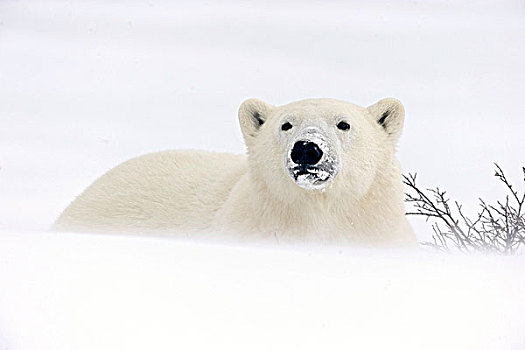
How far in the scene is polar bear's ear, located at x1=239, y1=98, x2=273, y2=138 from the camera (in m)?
3.37

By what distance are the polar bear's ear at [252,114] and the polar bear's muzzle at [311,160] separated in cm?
54

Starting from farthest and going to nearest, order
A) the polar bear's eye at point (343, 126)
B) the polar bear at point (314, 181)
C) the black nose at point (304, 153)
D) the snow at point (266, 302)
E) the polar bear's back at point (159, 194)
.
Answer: the polar bear's back at point (159, 194) < the polar bear's eye at point (343, 126) < the polar bear at point (314, 181) < the black nose at point (304, 153) < the snow at point (266, 302)

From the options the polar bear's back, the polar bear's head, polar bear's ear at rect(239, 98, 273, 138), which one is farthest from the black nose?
the polar bear's back

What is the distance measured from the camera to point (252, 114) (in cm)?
339

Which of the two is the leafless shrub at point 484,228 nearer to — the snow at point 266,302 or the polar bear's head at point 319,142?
the polar bear's head at point 319,142

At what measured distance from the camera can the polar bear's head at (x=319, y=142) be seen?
281cm

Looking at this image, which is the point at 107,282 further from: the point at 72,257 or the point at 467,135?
the point at 467,135

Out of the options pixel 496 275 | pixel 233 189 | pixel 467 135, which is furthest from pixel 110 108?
pixel 496 275

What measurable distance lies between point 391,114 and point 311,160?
73cm

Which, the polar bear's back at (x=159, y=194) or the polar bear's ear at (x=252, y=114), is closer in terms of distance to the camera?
the polar bear's ear at (x=252, y=114)

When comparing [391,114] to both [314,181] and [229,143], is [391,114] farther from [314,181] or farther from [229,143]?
[229,143]

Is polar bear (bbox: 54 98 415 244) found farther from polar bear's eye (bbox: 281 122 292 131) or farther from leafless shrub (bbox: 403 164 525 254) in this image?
leafless shrub (bbox: 403 164 525 254)

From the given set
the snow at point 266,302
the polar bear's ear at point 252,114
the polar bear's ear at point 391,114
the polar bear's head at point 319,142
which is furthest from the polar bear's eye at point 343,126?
the snow at point 266,302

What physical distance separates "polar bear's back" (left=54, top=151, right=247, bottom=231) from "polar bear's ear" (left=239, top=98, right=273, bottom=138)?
392mm
